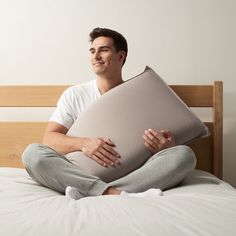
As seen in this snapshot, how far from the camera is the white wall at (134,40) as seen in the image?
5.68ft

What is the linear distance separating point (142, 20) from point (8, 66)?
689 millimetres

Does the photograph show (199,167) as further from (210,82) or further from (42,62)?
(42,62)

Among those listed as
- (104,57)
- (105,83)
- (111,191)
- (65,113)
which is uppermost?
(104,57)

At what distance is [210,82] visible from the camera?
174cm

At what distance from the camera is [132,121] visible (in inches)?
51.6

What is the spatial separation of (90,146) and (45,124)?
50 centimetres

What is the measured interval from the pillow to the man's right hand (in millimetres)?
14

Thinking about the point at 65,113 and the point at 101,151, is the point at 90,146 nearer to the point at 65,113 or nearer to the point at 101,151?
the point at 101,151

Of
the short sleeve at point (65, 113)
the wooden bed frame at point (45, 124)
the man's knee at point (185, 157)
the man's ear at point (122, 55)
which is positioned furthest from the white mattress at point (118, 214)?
the man's ear at point (122, 55)

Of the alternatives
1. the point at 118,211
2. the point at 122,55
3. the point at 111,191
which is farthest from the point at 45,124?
the point at 118,211

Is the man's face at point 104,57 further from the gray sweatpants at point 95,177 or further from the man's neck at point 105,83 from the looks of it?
the gray sweatpants at point 95,177

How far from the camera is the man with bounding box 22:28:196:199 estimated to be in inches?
42.6

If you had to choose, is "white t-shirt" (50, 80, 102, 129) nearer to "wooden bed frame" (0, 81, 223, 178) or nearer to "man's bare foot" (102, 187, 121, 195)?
"wooden bed frame" (0, 81, 223, 178)

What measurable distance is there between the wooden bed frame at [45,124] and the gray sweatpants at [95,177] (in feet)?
1.65
